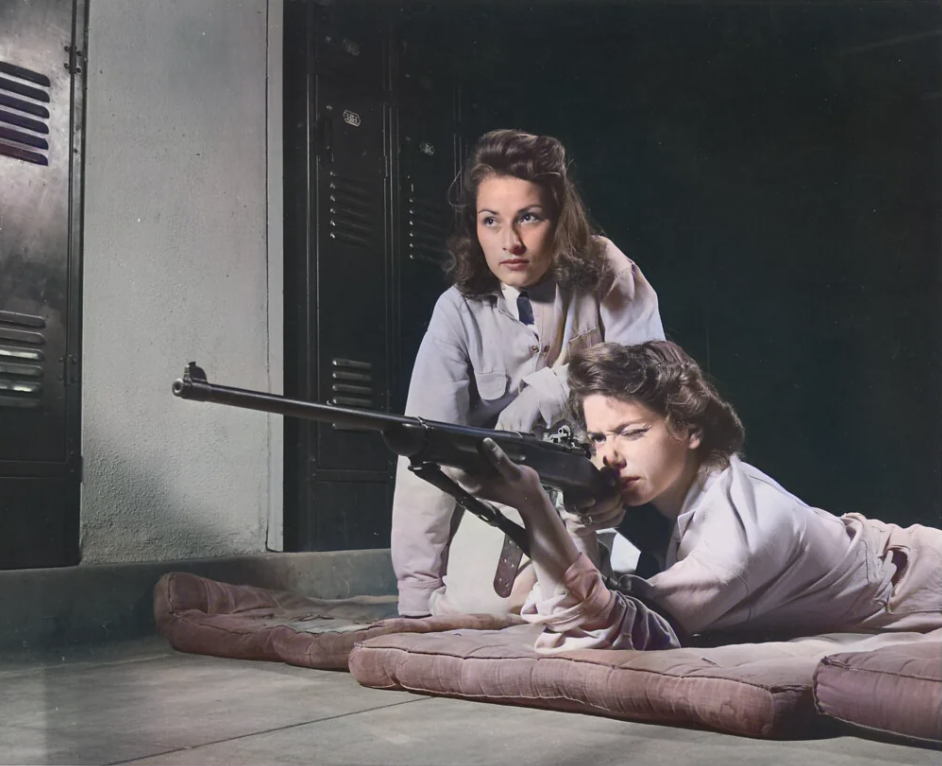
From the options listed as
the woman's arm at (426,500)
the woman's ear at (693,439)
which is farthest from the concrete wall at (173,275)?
the woman's ear at (693,439)

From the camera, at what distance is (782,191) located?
2145 mm

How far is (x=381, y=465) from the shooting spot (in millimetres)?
2504

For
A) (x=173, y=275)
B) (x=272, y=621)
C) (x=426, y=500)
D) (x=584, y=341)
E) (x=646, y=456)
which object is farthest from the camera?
(x=173, y=275)

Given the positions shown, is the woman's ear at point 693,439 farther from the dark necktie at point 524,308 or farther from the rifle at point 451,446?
the dark necktie at point 524,308

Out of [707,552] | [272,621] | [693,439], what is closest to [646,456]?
[693,439]

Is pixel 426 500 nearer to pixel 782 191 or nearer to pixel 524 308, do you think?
pixel 524 308

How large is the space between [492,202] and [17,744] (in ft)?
4.60

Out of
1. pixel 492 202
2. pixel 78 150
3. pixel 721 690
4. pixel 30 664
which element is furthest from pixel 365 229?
pixel 721 690

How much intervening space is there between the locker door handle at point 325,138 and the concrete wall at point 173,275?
0.15m

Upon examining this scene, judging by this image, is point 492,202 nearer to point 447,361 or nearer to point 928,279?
point 447,361

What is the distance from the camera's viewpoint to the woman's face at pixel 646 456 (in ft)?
6.58

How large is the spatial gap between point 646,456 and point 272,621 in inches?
41.2

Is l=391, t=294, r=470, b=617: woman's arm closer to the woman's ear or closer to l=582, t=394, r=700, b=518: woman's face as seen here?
l=582, t=394, r=700, b=518: woman's face

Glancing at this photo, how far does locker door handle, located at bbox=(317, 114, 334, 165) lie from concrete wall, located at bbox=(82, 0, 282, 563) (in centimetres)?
15
